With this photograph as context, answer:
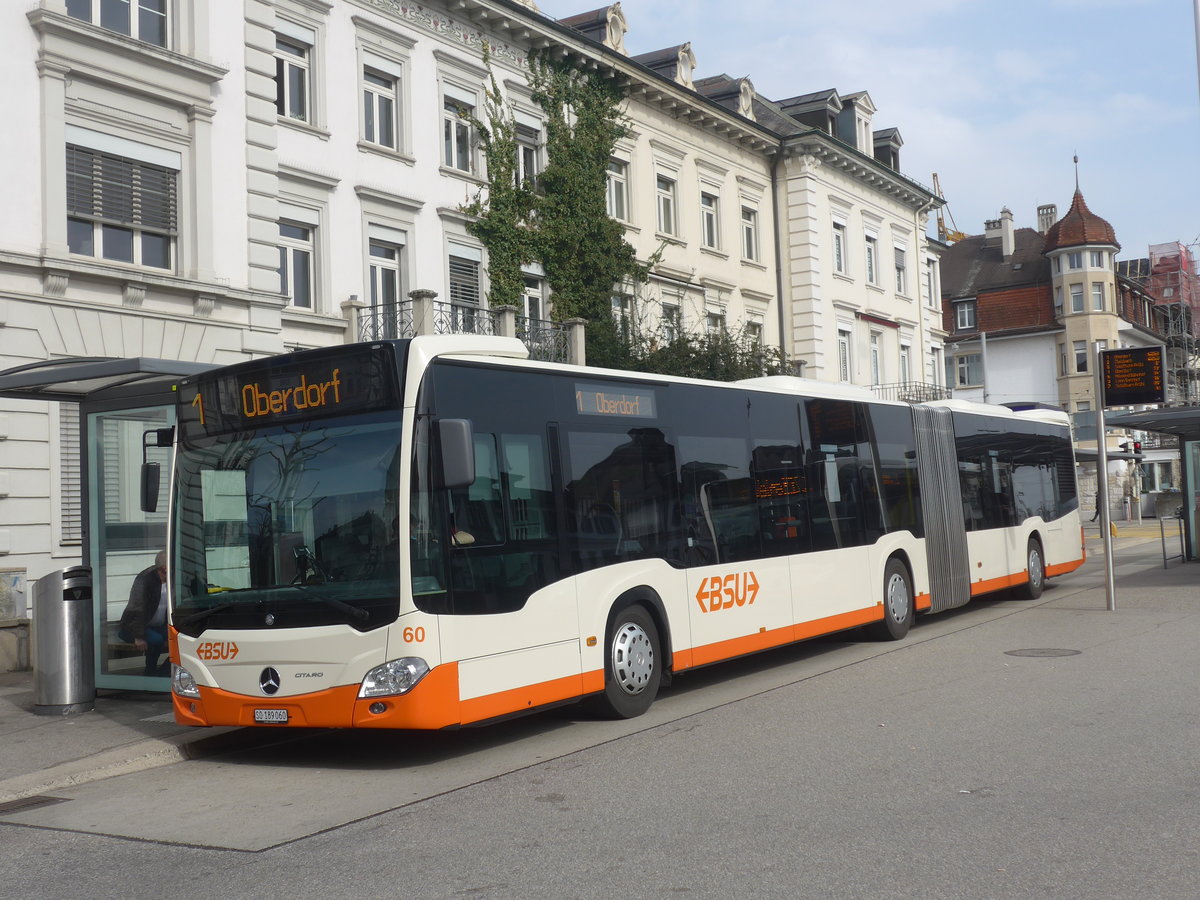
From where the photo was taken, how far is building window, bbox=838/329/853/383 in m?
38.3

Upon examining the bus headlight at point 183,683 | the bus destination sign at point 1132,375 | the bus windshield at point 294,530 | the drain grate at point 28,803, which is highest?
the bus destination sign at point 1132,375

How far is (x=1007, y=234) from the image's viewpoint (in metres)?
78.9

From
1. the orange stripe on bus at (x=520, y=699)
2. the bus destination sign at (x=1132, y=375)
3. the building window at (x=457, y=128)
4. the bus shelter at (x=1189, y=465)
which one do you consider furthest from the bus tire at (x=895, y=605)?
the building window at (x=457, y=128)

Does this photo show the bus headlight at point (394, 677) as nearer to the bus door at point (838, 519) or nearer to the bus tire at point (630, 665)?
the bus tire at point (630, 665)

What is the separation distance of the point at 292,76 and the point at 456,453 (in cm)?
1529

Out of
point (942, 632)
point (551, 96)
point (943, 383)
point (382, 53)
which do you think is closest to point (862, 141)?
point (943, 383)

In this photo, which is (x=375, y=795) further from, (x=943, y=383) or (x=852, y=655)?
(x=943, y=383)

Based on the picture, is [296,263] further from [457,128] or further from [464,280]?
[457,128]

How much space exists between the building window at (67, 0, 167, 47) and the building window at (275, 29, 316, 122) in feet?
8.09

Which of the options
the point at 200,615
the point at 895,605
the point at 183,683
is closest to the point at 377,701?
the point at 200,615

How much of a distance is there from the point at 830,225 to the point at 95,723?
3043cm

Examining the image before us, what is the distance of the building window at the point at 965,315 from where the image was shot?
77.2 metres

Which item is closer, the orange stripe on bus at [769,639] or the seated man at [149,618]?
the orange stripe on bus at [769,639]

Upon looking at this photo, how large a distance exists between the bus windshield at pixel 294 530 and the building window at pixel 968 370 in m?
69.4
